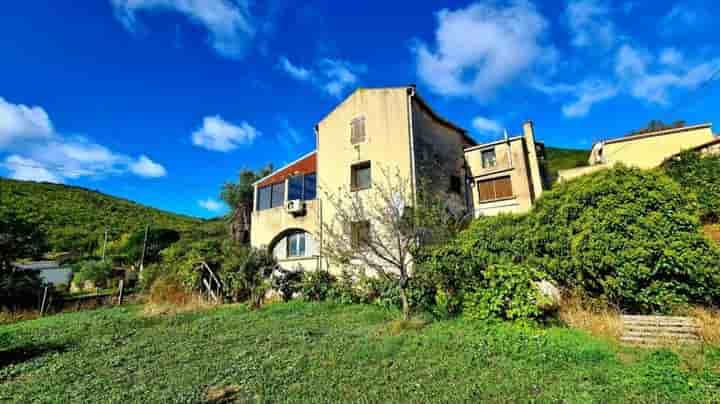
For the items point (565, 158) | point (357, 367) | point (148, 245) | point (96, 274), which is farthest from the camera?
point (565, 158)

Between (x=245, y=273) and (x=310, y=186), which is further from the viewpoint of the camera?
(x=310, y=186)

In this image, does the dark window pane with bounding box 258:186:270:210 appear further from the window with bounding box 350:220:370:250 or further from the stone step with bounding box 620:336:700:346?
the stone step with bounding box 620:336:700:346

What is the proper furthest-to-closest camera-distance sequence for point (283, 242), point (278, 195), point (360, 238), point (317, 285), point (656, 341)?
point (278, 195) < point (283, 242) < point (317, 285) < point (360, 238) < point (656, 341)

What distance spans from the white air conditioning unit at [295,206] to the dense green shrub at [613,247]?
8.47m

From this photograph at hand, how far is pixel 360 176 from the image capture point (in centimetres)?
1571

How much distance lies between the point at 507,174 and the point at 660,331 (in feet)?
41.8

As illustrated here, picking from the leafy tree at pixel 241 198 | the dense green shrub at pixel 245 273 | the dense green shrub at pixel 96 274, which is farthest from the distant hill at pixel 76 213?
the dense green shrub at pixel 245 273

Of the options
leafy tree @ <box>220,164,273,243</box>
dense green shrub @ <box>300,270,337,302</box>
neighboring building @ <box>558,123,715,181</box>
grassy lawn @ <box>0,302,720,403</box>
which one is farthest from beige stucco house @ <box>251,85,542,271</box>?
leafy tree @ <box>220,164,273,243</box>

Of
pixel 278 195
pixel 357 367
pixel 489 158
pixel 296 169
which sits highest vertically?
pixel 489 158

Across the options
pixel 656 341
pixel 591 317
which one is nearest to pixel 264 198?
pixel 591 317

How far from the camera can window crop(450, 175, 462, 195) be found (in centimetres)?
1727

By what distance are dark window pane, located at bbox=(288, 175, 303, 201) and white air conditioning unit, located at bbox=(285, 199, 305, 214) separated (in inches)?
28.3

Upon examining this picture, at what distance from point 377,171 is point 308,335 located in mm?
8895

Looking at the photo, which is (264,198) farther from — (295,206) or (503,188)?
(503,188)
